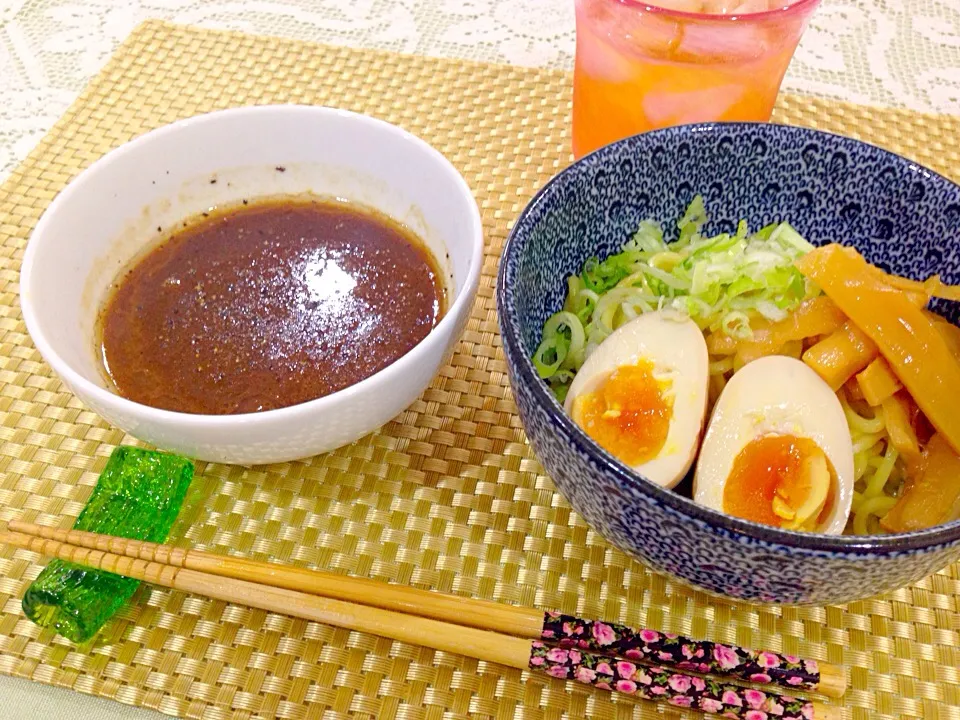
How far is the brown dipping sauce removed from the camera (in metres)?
1.00

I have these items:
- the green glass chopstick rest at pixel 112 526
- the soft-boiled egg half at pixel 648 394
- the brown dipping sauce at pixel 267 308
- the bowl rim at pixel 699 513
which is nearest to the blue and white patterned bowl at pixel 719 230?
the bowl rim at pixel 699 513

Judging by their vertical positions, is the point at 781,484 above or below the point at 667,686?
above

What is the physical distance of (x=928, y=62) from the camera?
1.83m

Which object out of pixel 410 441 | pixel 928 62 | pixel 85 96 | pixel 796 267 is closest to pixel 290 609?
pixel 410 441

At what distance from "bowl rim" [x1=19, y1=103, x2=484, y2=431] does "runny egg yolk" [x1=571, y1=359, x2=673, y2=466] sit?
206 mm

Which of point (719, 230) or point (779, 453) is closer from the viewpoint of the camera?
point (779, 453)

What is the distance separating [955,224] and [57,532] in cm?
125

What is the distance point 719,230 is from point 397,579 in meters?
0.74

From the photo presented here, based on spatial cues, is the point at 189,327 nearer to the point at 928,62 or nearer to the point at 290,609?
the point at 290,609

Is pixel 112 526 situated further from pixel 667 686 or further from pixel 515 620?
pixel 667 686

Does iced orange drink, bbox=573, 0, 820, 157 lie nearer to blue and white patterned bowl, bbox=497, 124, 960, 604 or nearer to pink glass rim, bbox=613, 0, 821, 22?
pink glass rim, bbox=613, 0, 821, 22

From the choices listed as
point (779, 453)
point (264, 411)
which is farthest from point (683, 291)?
point (264, 411)

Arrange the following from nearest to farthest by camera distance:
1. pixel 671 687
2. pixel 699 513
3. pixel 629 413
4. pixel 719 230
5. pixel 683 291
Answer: pixel 699 513, pixel 671 687, pixel 629 413, pixel 683 291, pixel 719 230

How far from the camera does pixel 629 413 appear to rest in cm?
91
